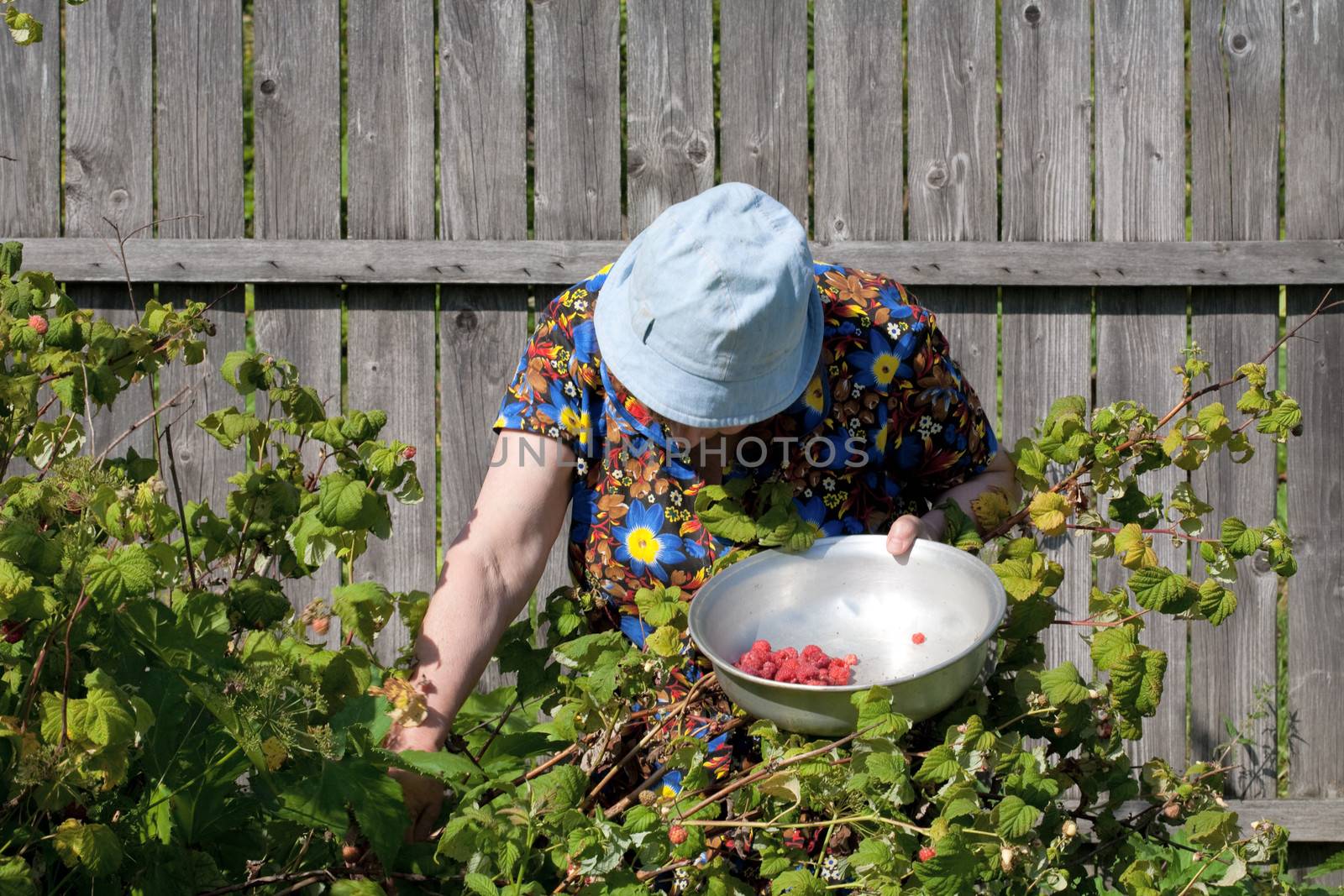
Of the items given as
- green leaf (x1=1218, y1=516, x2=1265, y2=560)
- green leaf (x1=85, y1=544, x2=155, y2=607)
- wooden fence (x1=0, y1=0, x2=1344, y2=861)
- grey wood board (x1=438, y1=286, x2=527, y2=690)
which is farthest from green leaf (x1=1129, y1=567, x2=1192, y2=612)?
grey wood board (x1=438, y1=286, x2=527, y2=690)

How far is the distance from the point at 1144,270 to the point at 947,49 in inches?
27.3

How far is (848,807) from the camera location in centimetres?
130

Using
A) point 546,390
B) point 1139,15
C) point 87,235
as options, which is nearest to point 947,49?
point 1139,15

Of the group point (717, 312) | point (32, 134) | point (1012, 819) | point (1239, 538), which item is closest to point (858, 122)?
point (717, 312)

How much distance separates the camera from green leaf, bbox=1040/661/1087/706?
53.1 inches

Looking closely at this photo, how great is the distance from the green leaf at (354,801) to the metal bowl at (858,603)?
18.4 inches

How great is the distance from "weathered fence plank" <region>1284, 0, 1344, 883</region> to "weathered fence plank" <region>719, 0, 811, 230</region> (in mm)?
1157

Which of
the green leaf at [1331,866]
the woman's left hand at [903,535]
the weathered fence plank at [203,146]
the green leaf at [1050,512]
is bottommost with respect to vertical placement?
the green leaf at [1331,866]

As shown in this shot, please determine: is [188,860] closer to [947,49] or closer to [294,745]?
[294,745]

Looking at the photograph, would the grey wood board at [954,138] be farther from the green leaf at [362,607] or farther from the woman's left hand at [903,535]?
the green leaf at [362,607]

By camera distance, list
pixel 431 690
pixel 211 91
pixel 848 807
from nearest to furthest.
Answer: pixel 848 807
pixel 431 690
pixel 211 91

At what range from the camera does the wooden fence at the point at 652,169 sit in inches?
110

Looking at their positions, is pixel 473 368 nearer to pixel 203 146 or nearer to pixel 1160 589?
pixel 203 146

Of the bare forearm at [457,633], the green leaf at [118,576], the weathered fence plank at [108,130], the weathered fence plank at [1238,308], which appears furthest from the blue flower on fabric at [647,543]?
the weathered fence plank at [1238,308]
